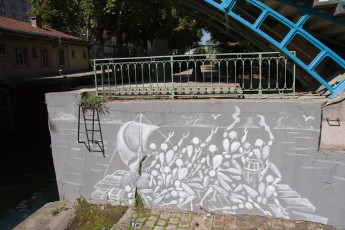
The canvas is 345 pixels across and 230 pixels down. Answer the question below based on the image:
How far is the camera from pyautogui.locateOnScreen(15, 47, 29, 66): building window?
21.5 meters

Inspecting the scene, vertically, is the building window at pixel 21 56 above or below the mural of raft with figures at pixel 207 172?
above

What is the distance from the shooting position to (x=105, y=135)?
22.8 feet

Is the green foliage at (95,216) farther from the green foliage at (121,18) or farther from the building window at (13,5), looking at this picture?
the building window at (13,5)

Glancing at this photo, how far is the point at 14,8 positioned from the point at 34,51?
114 ft

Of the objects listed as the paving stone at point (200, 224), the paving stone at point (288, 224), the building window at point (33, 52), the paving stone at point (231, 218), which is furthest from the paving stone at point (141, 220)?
the building window at point (33, 52)

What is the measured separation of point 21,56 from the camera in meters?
22.0

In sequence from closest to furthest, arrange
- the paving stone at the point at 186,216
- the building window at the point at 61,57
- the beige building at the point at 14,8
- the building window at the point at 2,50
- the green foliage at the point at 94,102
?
the paving stone at the point at 186,216
the green foliage at the point at 94,102
the building window at the point at 2,50
the building window at the point at 61,57
the beige building at the point at 14,8

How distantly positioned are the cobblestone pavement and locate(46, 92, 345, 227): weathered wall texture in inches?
5.7

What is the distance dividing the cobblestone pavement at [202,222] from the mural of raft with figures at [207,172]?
13 cm

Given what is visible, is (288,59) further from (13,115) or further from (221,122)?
(13,115)

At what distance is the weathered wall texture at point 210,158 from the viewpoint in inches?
235

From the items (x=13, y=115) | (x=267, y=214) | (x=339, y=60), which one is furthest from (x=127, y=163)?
(x=13, y=115)

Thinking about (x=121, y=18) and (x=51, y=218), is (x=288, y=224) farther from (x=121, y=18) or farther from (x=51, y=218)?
(x=121, y=18)

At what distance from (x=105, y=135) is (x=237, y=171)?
9.60ft
